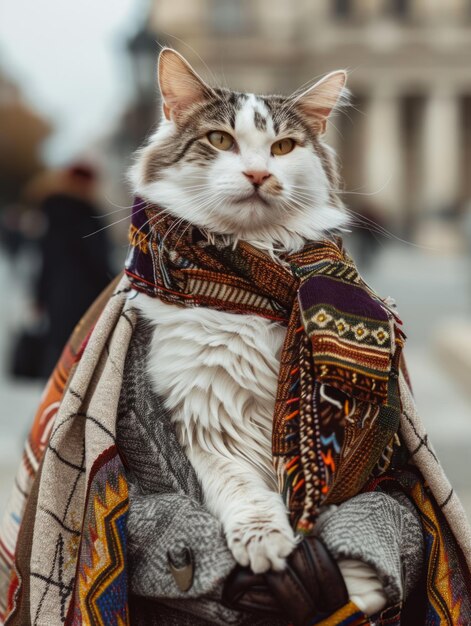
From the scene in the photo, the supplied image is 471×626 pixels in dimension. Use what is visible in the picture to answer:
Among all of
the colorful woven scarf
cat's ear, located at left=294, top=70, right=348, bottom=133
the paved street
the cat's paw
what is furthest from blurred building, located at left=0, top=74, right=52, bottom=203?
the cat's paw

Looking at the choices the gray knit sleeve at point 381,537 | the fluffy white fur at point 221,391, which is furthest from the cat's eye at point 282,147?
the gray knit sleeve at point 381,537

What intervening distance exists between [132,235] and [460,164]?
42.0m

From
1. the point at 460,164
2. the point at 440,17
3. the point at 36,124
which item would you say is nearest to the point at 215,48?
the point at 440,17

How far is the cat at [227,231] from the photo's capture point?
7.27 ft

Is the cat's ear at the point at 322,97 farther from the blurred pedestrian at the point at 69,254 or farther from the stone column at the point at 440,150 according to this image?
the stone column at the point at 440,150

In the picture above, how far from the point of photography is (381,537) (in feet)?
6.93

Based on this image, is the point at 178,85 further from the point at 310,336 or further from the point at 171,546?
the point at 171,546

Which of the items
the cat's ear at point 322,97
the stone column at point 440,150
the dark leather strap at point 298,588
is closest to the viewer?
the dark leather strap at point 298,588

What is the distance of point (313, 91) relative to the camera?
2.48m

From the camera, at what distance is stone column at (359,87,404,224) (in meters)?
39.1

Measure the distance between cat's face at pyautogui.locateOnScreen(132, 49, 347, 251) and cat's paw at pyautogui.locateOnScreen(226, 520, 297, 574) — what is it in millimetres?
656

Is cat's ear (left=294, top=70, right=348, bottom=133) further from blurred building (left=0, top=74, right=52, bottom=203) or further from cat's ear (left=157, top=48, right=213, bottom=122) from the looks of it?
blurred building (left=0, top=74, right=52, bottom=203)

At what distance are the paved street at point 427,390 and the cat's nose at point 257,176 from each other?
3.20 m

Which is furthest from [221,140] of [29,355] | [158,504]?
[29,355]
